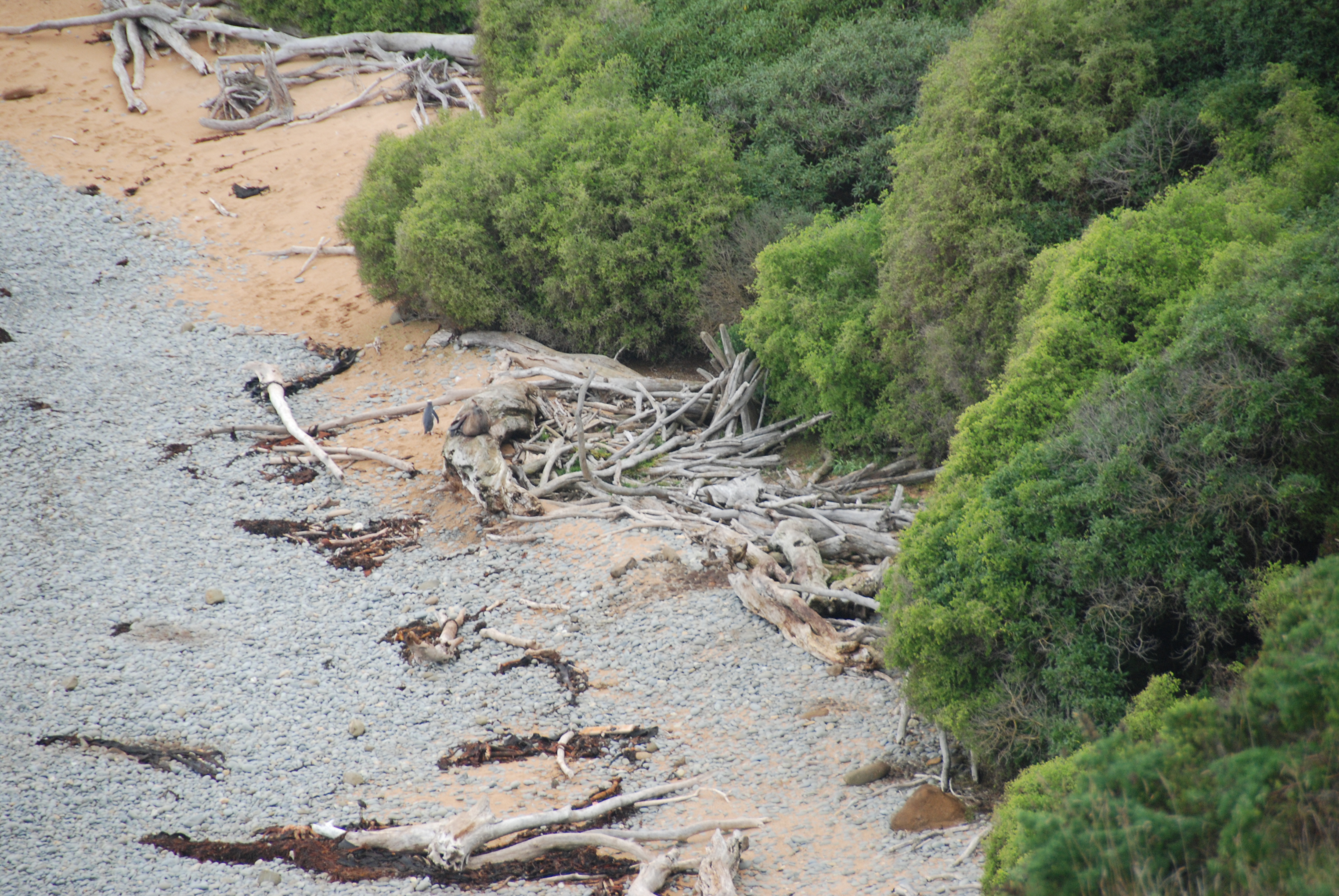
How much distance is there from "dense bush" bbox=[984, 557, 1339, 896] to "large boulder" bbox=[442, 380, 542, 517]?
921 cm

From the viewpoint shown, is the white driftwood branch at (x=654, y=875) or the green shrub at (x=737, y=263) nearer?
the white driftwood branch at (x=654, y=875)

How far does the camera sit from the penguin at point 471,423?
503 inches

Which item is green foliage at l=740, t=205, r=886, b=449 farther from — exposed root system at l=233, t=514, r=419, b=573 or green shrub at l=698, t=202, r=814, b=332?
exposed root system at l=233, t=514, r=419, b=573

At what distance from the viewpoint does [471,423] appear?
12789 millimetres

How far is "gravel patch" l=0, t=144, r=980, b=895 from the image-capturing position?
677 centimetres

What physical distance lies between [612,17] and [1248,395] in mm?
17596

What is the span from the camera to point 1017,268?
10.9 metres

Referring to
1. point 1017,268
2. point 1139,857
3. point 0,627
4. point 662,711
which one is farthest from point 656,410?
point 1139,857

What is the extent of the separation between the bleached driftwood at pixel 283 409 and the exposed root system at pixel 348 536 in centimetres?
133

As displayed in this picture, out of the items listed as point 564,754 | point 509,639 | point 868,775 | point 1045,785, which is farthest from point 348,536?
point 1045,785

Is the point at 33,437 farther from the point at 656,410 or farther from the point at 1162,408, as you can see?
the point at 1162,408

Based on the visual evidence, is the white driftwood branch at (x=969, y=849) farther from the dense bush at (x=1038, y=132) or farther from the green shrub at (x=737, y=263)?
the green shrub at (x=737, y=263)

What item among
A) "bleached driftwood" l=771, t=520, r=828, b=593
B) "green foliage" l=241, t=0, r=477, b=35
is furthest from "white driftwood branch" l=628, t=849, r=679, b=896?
"green foliage" l=241, t=0, r=477, b=35

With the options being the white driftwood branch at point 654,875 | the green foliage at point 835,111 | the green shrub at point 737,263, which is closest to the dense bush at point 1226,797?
the white driftwood branch at point 654,875
